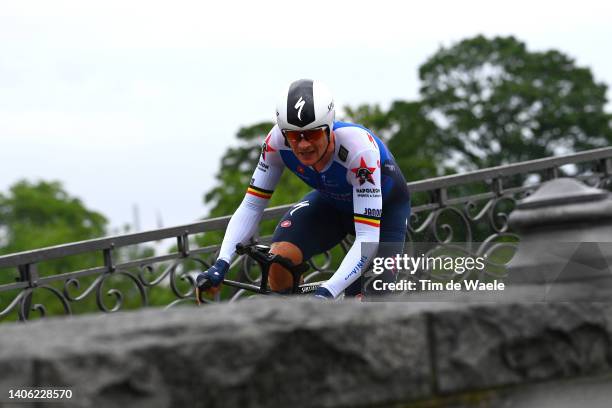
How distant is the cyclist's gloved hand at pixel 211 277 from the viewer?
5684 millimetres

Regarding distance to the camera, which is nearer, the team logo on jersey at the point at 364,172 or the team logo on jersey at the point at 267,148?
the team logo on jersey at the point at 364,172

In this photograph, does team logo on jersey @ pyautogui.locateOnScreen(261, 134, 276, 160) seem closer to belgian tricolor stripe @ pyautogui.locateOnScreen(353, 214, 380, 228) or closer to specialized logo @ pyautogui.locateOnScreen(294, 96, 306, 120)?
specialized logo @ pyautogui.locateOnScreen(294, 96, 306, 120)

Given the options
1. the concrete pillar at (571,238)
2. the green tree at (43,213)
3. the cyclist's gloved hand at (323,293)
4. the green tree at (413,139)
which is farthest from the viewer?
the green tree at (43,213)

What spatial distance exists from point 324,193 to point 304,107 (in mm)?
865

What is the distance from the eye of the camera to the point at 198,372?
2.61 m

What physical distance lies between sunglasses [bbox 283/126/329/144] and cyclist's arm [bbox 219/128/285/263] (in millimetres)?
417

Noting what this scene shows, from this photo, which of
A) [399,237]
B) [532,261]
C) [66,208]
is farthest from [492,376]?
[66,208]

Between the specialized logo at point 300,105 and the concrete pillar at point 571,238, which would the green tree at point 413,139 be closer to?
the specialized logo at point 300,105

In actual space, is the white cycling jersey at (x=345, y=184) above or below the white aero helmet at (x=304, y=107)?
below

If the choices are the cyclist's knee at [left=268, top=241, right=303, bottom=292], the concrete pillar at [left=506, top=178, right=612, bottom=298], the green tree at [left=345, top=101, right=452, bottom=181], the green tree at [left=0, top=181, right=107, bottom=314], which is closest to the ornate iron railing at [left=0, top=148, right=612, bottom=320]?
the cyclist's knee at [left=268, top=241, right=303, bottom=292]

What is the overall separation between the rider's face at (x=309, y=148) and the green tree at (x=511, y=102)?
37.7 m

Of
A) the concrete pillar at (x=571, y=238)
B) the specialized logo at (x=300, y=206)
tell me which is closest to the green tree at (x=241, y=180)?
the specialized logo at (x=300, y=206)

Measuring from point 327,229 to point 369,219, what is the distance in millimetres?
672

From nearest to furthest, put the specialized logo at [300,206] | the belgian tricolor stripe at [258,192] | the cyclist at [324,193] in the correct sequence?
the cyclist at [324,193] < the belgian tricolor stripe at [258,192] < the specialized logo at [300,206]
